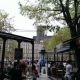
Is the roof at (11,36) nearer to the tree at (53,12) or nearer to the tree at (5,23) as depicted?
the tree at (53,12)

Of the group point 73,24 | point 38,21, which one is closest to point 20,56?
point 73,24

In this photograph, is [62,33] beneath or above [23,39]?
above

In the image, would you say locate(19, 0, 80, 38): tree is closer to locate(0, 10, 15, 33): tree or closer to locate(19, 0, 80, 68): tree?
locate(19, 0, 80, 68): tree

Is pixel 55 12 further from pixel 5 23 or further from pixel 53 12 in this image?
pixel 5 23

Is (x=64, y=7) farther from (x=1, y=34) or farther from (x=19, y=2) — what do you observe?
(x=1, y=34)

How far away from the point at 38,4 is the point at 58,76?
21.6 ft

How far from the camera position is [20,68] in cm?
586

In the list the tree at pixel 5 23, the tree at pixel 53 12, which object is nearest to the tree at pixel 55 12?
the tree at pixel 53 12

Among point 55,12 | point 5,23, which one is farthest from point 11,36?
point 5,23

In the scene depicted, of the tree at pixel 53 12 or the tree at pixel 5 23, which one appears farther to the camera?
the tree at pixel 5 23

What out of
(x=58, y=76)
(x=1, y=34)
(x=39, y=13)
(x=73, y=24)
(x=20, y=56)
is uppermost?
(x=39, y=13)

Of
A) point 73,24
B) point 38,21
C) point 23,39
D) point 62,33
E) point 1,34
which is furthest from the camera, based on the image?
point 62,33

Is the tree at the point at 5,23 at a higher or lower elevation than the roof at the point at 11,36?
higher

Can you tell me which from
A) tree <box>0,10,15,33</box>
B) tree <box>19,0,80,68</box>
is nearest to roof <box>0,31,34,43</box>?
tree <box>19,0,80,68</box>
